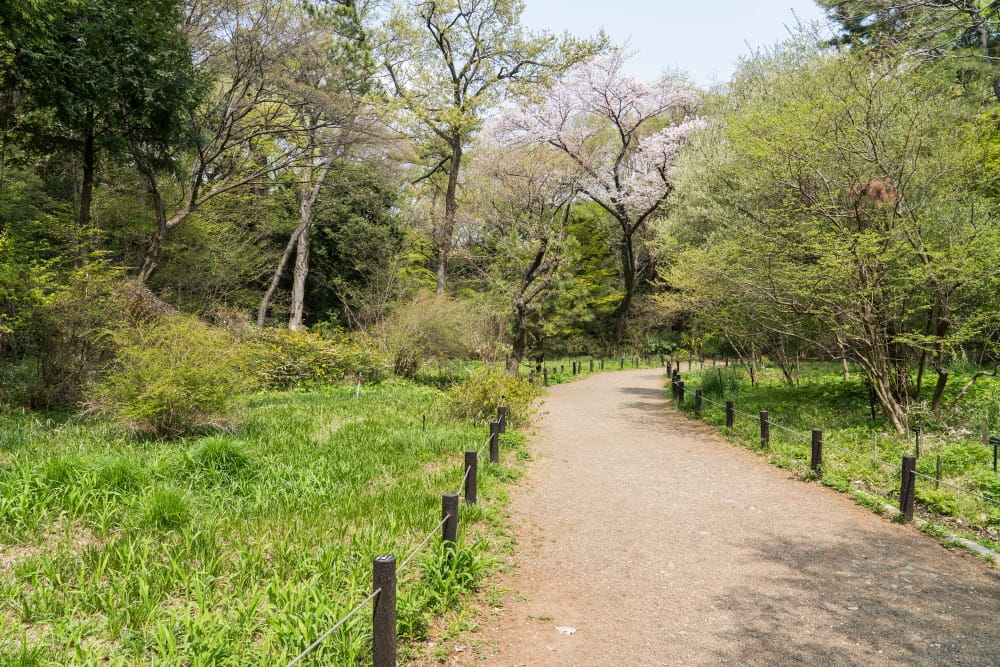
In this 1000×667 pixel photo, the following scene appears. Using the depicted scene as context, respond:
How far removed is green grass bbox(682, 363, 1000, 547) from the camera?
7059 mm

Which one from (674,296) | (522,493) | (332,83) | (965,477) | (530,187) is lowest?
(522,493)

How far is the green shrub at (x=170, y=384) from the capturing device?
325 inches

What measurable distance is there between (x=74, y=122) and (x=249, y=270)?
1298 centimetres

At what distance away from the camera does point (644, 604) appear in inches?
186

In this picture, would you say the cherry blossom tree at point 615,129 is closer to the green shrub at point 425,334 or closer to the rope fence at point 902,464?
the green shrub at point 425,334

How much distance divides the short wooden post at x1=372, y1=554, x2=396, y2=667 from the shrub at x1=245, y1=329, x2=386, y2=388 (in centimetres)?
1379

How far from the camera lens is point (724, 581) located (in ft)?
16.8

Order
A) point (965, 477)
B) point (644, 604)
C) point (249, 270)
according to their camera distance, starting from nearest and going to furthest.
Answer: point (644, 604)
point (965, 477)
point (249, 270)

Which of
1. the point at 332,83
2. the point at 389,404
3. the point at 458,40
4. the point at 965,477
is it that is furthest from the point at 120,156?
the point at 965,477

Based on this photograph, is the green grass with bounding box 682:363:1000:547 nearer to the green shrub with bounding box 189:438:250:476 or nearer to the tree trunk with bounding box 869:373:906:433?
the tree trunk with bounding box 869:373:906:433

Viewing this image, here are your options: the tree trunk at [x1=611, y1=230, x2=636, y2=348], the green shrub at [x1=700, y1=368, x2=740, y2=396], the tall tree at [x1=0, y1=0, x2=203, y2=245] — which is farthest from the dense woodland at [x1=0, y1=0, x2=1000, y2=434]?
the tree trunk at [x1=611, y1=230, x2=636, y2=348]

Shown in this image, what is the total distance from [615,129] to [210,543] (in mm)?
31353

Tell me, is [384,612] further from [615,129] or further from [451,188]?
[615,129]

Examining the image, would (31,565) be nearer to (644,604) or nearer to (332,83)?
(644,604)
